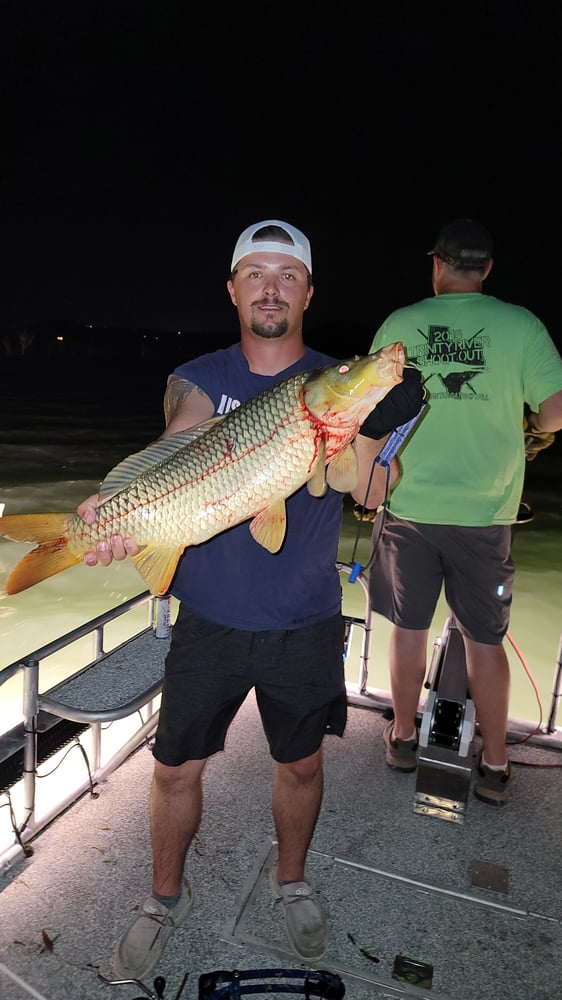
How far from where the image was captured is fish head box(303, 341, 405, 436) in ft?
6.54

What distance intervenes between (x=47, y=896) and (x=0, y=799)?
5.40 feet

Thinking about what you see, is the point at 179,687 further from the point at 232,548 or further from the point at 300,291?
the point at 300,291

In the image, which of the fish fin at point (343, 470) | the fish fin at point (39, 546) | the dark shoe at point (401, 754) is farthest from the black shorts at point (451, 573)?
the fish fin at point (39, 546)

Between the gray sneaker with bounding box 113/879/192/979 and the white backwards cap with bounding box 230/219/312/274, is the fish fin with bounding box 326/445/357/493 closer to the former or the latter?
the white backwards cap with bounding box 230/219/312/274

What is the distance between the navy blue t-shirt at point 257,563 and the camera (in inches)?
92.4

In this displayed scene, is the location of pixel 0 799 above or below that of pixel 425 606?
below

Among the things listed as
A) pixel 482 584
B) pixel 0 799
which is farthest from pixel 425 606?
pixel 0 799

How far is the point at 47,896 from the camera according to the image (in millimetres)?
2584

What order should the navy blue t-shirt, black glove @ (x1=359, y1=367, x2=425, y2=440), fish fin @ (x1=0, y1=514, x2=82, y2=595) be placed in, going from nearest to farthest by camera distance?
black glove @ (x1=359, y1=367, x2=425, y2=440), fish fin @ (x1=0, y1=514, x2=82, y2=595), the navy blue t-shirt

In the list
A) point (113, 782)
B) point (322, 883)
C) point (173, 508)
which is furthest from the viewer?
point (113, 782)

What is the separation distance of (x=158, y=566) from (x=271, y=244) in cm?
124

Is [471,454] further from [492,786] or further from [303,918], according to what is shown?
[303,918]

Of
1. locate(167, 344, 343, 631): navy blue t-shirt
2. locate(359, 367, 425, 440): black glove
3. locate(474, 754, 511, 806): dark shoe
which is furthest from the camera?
locate(474, 754, 511, 806): dark shoe

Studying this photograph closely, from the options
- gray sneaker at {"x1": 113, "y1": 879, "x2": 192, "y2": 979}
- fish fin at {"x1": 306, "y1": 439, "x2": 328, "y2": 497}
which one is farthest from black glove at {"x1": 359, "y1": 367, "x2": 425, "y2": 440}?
gray sneaker at {"x1": 113, "y1": 879, "x2": 192, "y2": 979}
